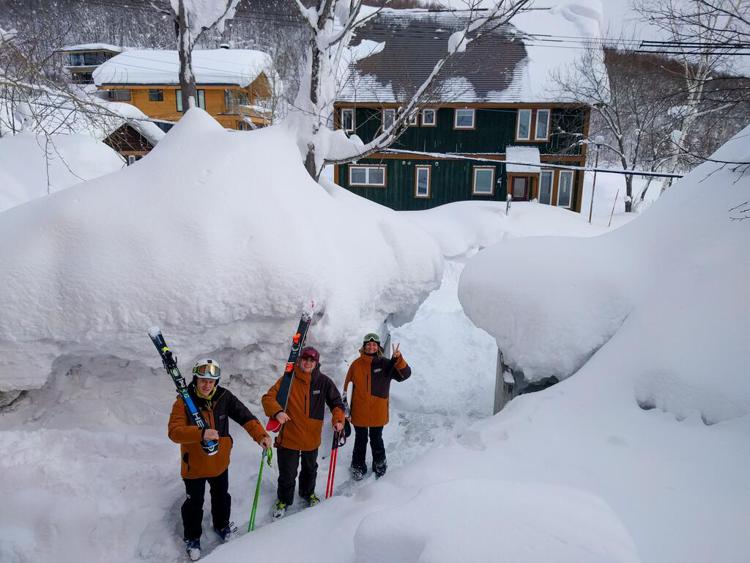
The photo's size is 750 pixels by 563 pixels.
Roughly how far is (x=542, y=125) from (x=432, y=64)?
222 inches

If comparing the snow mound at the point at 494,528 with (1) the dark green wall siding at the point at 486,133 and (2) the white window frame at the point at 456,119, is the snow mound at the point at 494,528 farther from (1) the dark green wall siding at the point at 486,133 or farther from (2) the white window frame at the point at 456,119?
(2) the white window frame at the point at 456,119

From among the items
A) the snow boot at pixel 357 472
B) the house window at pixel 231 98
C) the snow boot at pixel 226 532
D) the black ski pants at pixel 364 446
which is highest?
the house window at pixel 231 98

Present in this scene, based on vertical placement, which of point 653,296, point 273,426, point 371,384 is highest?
point 653,296

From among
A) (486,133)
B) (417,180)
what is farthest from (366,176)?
(486,133)

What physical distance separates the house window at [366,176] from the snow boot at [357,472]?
58.7 feet

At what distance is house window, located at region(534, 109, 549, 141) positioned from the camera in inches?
805

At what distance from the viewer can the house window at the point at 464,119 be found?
20.9 m

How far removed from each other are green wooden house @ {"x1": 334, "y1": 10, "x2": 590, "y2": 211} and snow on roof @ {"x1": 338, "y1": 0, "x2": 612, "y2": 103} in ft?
0.16

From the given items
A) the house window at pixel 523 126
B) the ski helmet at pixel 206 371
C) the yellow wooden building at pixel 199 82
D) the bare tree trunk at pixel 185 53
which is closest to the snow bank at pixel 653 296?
the ski helmet at pixel 206 371

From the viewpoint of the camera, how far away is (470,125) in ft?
68.8

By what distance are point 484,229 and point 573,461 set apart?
549 inches

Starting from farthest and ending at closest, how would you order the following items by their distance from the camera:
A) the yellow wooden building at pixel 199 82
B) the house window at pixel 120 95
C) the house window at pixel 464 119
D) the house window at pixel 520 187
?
1. the house window at pixel 120 95
2. the yellow wooden building at pixel 199 82
3. the house window at pixel 520 187
4. the house window at pixel 464 119

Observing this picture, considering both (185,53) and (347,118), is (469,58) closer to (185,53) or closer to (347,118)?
(347,118)

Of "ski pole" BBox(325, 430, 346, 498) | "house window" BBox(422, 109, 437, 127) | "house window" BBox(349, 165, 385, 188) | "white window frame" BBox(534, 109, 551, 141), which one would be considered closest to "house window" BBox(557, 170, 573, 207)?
"white window frame" BBox(534, 109, 551, 141)
